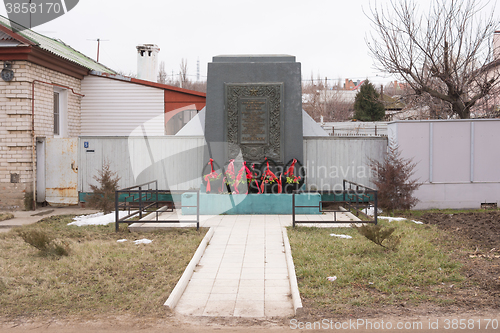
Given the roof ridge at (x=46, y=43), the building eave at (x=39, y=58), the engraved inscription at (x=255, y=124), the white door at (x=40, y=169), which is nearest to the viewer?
the engraved inscription at (x=255, y=124)

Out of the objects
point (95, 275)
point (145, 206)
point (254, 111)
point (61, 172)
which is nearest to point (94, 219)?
point (145, 206)

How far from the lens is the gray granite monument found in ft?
35.9

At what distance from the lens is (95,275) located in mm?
5688

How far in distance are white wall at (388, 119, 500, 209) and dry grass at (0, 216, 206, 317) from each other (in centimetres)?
A: 708

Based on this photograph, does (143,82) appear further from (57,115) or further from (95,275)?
(95,275)

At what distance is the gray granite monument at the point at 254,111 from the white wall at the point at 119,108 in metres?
5.02

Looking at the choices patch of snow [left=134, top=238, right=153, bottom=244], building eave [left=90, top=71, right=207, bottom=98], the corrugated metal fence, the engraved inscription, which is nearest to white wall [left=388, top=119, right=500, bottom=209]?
the corrugated metal fence

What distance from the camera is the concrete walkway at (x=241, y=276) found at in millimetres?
4715

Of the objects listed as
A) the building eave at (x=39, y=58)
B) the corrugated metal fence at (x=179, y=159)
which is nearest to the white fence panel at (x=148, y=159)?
the corrugated metal fence at (x=179, y=159)

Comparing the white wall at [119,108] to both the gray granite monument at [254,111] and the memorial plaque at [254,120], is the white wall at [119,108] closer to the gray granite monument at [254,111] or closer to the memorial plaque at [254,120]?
the gray granite monument at [254,111]

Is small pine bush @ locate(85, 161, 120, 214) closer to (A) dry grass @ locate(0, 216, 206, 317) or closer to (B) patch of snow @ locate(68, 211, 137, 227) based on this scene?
(B) patch of snow @ locate(68, 211, 137, 227)

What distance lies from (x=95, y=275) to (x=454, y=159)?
1030 centimetres


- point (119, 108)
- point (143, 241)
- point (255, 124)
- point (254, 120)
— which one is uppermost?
point (119, 108)

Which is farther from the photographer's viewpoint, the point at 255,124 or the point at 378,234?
the point at 255,124
